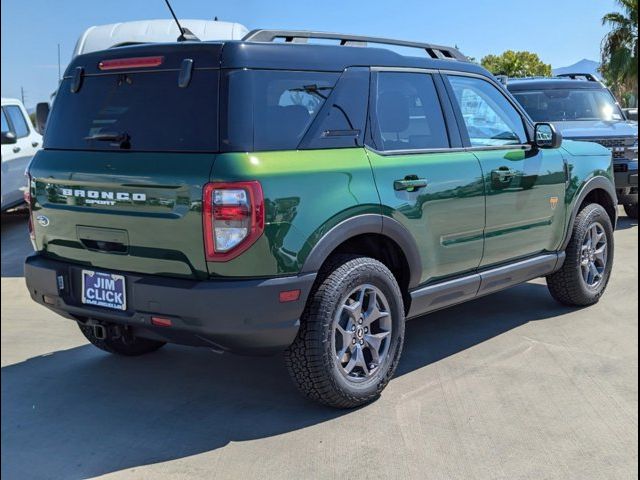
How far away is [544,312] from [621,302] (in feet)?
2.49

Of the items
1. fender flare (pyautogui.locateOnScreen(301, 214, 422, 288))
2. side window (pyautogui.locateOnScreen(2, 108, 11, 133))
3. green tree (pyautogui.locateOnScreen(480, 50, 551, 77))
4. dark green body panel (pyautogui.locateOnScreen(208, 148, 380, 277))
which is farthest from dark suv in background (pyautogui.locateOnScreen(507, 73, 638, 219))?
green tree (pyautogui.locateOnScreen(480, 50, 551, 77))

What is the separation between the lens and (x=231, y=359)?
4582 mm

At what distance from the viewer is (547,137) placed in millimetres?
5062

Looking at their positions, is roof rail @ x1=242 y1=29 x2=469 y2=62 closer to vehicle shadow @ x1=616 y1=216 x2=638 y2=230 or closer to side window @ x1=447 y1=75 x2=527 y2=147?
side window @ x1=447 y1=75 x2=527 y2=147

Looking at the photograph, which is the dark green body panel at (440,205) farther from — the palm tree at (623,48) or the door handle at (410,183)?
the palm tree at (623,48)

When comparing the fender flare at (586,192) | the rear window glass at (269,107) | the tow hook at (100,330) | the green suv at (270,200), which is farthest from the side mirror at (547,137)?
the tow hook at (100,330)

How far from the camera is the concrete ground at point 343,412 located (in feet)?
10.5

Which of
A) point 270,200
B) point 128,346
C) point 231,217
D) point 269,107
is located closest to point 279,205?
point 270,200

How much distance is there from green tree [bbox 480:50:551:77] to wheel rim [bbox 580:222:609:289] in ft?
133

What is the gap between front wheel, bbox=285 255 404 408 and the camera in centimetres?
351

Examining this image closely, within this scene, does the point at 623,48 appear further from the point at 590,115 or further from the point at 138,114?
the point at 138,114

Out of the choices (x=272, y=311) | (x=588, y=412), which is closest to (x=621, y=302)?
(x=588, y=412)

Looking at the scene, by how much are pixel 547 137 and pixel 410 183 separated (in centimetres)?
165

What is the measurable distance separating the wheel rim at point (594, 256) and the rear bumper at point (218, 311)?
9.86 ft
